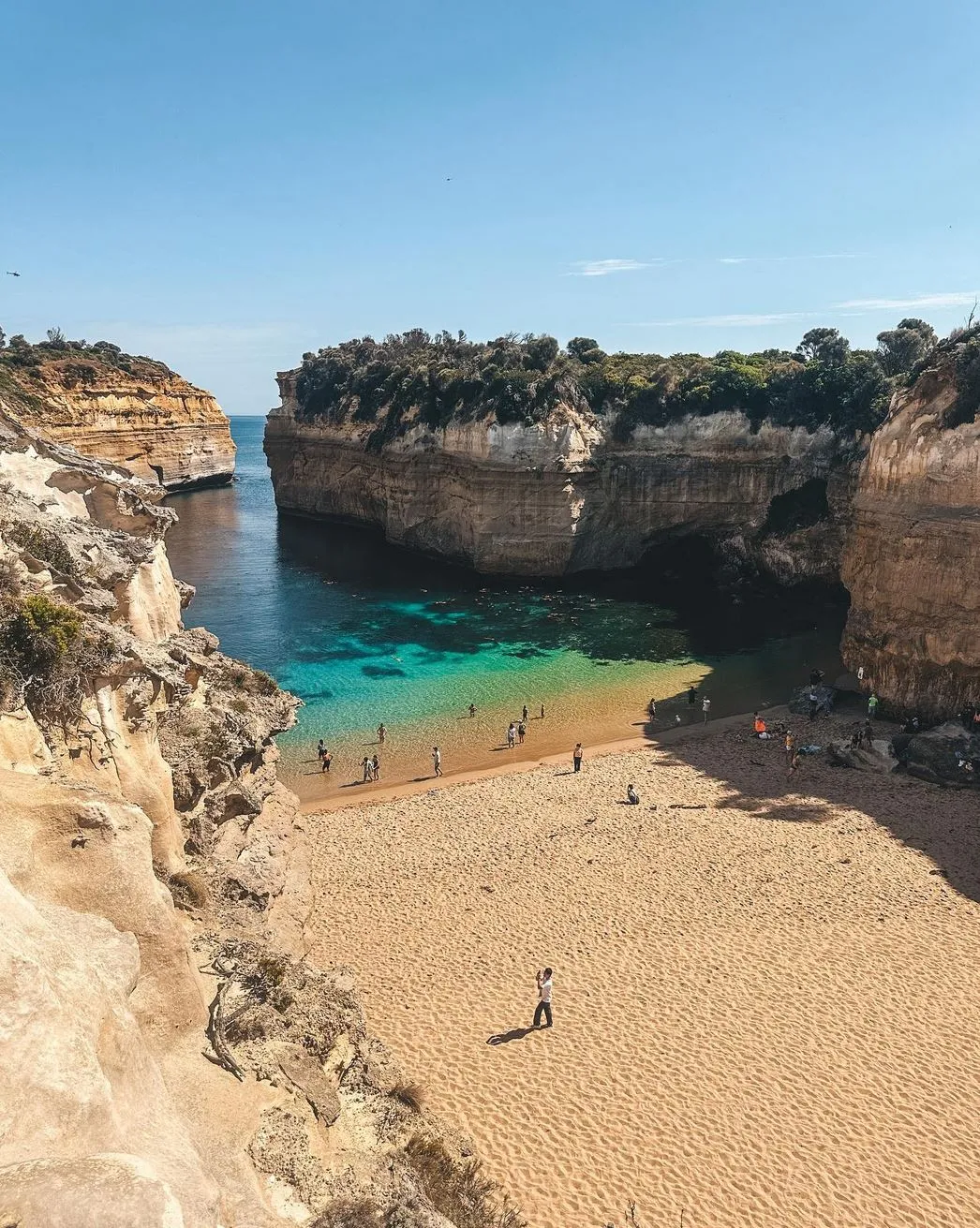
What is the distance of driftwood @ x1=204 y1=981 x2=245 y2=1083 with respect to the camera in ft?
23.1

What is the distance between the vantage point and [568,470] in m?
44.0

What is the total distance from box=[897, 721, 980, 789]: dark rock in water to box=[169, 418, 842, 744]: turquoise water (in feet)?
24.0

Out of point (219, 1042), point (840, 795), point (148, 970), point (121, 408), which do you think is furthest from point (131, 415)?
point (219, 1042)

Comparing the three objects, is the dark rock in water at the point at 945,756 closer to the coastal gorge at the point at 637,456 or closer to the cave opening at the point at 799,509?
the coastal gorge at the point at 637,456

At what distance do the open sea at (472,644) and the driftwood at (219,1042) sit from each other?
15728 millimetres

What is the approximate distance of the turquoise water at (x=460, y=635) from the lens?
29.8m

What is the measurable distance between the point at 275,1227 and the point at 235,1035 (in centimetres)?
244

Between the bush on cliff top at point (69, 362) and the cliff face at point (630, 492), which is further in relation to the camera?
the bush on cliff top at point (69, 362)

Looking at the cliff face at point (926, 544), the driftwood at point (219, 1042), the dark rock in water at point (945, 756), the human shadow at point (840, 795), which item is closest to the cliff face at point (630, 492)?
the cliff face at point (926, 544)

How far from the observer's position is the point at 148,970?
Result: 7102 mm

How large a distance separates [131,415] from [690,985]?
75194mm

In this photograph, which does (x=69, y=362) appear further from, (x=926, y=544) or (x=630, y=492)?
(x=926, y=544)

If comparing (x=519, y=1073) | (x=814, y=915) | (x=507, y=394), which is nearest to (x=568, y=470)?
(x=507, y=394)

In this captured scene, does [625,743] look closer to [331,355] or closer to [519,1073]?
[519,1073]
